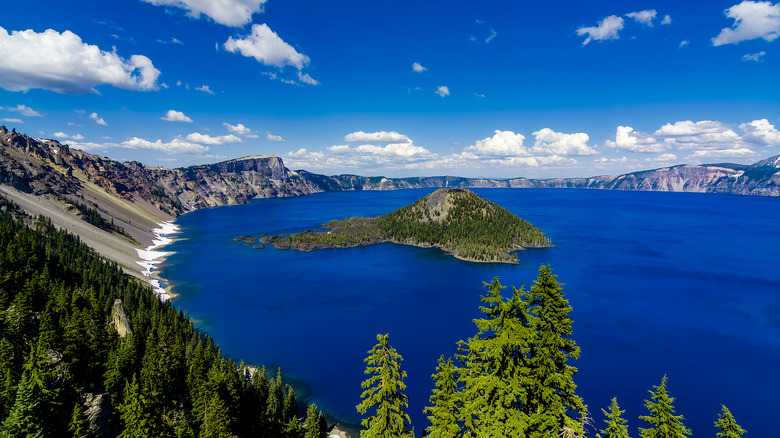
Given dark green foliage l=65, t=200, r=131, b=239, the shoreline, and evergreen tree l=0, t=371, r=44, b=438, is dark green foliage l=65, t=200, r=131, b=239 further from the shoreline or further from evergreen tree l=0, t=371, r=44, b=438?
evergreen tree l=0, t=371, r=44, b=438

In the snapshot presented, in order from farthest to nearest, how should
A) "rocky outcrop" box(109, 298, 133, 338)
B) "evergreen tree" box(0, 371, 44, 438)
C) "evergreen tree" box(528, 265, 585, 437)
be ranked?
"rocky outcrop" box(109, 298, 133, 338) → "evergreen tree" box(0, 371, 44, 438) → "evergreen tree" box(528, 265, 585, 437)

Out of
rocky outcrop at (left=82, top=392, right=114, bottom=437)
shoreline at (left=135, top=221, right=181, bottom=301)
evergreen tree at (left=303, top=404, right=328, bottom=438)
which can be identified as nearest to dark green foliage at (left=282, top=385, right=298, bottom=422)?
evergreen tree at (left=303, top=404, right=328, bottom=438)

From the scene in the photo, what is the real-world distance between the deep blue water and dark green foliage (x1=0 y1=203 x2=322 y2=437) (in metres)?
16.5

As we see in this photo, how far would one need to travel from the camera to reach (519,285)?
11850 cm

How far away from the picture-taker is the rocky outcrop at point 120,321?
62.3 metres

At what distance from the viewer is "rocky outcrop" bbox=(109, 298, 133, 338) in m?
62.3

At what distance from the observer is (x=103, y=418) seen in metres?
38.2

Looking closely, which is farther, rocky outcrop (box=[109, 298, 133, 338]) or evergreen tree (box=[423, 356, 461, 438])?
rocky outcrop (box=[109, 298, 133, 338])

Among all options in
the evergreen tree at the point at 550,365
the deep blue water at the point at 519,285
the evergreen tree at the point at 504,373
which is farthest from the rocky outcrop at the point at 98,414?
the evergreen tree at the point at 550,365

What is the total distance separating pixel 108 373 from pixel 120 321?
18.6 metres

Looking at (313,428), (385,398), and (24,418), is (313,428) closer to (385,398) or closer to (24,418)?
(24,418)

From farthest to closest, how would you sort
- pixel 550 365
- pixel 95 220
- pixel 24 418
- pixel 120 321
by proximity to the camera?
pixel 95 220 < pixel 120 321 < pixel 24 418 < pixel 550 365

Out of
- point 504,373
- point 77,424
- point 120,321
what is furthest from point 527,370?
point 120,321

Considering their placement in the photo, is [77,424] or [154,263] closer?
[77,424]
